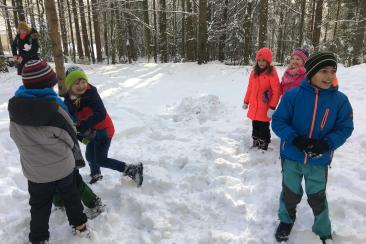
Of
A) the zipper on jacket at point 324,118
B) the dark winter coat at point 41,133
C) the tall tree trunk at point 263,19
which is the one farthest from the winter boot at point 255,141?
the tall tree trunk at point 263,19

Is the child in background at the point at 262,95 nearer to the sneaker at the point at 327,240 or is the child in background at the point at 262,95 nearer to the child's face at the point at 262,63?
the child's face at the point at 262,63

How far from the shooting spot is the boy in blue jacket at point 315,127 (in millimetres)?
3000

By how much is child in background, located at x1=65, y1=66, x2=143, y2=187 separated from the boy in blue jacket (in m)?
2.01

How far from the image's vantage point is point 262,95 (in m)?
5.35

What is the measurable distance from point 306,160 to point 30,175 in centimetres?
255

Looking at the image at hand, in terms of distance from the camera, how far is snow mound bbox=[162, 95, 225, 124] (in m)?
7.44

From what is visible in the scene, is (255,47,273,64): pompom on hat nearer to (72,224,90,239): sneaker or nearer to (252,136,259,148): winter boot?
(252,136,259,148): winter boot

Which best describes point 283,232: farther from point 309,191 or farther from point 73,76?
point 73,76

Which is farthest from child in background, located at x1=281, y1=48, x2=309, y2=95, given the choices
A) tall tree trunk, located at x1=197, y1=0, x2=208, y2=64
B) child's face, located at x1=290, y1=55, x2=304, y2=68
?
tall tree trunk, located at x1=197, y1=0, x2=208, y2=64

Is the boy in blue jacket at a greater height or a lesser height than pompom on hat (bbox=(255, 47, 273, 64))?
lesser

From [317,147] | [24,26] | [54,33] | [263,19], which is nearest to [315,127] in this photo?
[317,147]

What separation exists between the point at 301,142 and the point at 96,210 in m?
2.38

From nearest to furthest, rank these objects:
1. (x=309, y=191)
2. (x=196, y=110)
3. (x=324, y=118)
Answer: (x=324, y=118) < (x=309, y=191) < (x=196, y=110)

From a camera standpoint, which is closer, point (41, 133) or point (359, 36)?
point (41, 133)
